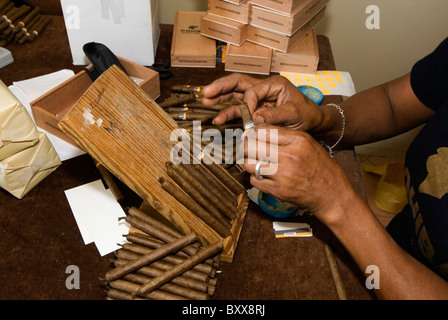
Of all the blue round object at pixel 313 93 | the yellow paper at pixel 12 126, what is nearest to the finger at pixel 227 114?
the blue round object at pixel 313 93

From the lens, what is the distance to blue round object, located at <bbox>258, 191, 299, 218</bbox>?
159 cm

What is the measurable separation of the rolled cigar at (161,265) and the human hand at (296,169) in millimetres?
418

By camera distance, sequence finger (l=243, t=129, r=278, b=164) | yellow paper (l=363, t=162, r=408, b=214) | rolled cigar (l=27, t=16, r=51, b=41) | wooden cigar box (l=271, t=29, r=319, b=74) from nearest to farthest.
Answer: finger (l=243, t=129, r=278, b=164), wooden cigar box (l=271, t=29, r=319, b=74), rolled cigar (l=27, t=16, r=51, b=41), yellow paper (l=363, t=162, r=408, b=214)

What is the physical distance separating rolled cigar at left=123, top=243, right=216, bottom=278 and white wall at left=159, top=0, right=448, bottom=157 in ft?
7.83

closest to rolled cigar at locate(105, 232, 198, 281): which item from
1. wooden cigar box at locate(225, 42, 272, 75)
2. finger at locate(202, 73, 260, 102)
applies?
finger at locate(202, 73, 260, 102)

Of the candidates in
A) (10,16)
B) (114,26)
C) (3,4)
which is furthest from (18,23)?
(114,26)

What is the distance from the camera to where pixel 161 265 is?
1387mm

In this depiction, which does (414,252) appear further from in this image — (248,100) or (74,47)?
(74,47)

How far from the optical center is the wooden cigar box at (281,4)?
211 centimetres

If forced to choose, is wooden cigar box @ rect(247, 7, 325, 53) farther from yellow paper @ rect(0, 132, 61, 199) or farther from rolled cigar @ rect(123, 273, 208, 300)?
rolled cigar @ rect(123, 273, 208, 300)

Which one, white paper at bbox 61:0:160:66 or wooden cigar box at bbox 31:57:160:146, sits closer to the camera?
wooden cigar box at bbox 31:57:160:146

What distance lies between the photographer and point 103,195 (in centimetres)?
166

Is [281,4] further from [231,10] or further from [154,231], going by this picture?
[154,231]
